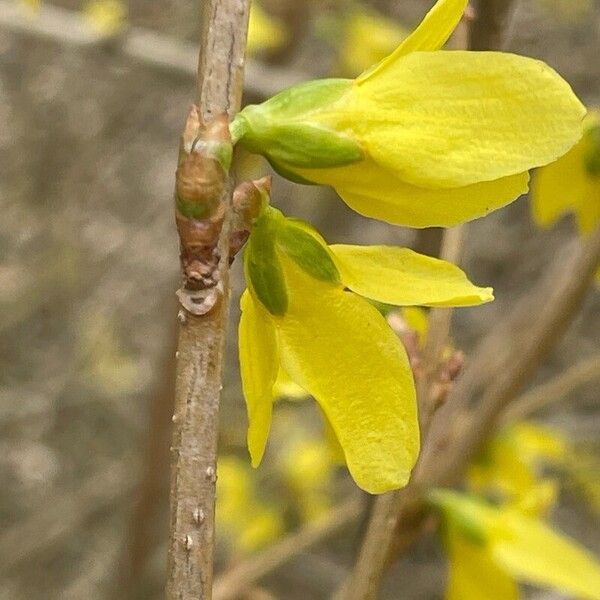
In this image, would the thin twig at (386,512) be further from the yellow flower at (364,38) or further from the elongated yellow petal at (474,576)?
the yellow flower at (364,38)

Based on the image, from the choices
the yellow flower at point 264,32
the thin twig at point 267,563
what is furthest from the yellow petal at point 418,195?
the yellow flower at point 264,32

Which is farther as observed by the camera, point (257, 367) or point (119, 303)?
point (119, 303)

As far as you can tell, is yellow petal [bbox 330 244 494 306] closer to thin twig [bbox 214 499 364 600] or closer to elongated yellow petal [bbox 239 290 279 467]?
elongated yellow petal [bbox 239 290 279 467]

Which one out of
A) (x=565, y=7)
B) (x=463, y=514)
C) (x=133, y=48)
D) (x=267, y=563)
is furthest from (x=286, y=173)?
(x=565, y=7)

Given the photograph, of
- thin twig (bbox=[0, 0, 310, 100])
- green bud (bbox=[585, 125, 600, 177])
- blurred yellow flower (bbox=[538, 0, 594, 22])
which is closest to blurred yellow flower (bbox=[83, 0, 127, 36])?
thin twig (bbox=[0, 0, 310, 100])

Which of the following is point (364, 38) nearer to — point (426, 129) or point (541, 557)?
point (541, 557)

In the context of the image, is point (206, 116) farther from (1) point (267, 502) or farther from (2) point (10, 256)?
(2) point (10, 256)
